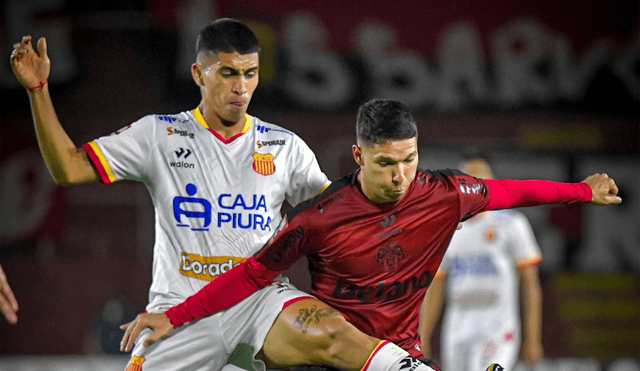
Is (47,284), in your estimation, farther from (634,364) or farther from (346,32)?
(634,364)

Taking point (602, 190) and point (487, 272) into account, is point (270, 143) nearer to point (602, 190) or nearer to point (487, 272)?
point (602, 190)

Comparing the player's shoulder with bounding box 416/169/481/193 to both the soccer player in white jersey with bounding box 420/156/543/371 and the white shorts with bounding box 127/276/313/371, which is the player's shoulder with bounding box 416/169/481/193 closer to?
the white shorts with bounding box 127/276/313/371

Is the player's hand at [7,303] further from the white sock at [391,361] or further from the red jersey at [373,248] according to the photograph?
the white sock at [391,361]

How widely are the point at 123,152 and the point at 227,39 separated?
0.64 m

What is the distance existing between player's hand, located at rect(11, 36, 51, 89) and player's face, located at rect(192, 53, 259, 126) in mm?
665

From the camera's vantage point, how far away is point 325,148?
8.77 m

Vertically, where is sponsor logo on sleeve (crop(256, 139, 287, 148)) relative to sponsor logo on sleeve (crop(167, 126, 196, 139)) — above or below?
below

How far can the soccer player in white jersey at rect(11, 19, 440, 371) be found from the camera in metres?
2.96

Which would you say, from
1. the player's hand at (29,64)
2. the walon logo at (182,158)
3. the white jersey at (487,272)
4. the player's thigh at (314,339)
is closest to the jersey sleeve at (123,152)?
the walon logo at (182,158)

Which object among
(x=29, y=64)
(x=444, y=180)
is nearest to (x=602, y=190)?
(x=444, y=180)

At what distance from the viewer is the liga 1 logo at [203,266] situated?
320 centimetres

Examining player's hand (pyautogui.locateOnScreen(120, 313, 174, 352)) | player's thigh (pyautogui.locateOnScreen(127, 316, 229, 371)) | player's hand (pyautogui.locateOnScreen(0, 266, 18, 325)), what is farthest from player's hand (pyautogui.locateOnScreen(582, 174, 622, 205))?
player's hand (pyautogui.locateOnScreen(0, 266, 18, 325))

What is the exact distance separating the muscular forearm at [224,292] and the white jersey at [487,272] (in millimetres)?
2719

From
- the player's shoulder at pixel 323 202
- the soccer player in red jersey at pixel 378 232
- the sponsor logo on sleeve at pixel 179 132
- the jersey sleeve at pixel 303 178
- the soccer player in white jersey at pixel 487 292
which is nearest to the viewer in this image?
the soccer player in red jersey at pixel 378 232
